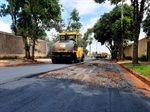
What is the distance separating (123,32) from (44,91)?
2912 centimetres

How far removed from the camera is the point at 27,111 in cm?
454

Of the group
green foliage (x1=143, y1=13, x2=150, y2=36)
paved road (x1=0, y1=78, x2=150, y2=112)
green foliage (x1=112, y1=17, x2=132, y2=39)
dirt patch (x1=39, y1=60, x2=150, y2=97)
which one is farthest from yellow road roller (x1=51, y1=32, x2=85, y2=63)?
paved road (x1=0, y1=78, x2=150, y2=112)

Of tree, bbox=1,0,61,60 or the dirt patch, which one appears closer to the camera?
the dirt patch

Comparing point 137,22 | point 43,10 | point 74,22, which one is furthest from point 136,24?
point 74,22

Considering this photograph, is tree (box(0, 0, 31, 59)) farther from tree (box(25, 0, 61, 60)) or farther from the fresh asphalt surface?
the fresh asphalt surface

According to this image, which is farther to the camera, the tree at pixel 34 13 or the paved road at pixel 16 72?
the tree at pixel 34 13

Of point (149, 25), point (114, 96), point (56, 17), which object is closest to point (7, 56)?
point (56, 17)

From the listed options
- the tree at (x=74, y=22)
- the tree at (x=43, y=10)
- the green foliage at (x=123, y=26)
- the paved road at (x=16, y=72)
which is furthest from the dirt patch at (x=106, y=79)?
the tree at (x=74, y=22)

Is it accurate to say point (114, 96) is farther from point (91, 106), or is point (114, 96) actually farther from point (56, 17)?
point (56, 17)

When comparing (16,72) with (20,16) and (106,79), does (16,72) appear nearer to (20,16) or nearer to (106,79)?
(106,79)

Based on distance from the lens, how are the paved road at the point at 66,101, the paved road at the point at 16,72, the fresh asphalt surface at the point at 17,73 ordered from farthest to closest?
the paved road at the point at 16,72, the fresh asphalt surface at the point at 17,73, the paved road at the point at 66,101

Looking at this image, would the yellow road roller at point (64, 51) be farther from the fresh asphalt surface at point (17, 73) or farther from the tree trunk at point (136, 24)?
the fresh asphalt surface at point (17, 73)

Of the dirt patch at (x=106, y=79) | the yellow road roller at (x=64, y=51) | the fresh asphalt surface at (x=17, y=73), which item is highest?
the yellow road roller at (x=64, y=51)

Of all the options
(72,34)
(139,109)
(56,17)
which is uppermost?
(56,17)
